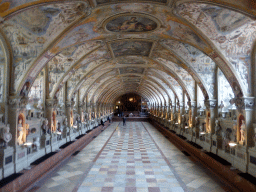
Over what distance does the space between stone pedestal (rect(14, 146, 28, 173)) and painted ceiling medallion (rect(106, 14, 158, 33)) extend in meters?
6.98

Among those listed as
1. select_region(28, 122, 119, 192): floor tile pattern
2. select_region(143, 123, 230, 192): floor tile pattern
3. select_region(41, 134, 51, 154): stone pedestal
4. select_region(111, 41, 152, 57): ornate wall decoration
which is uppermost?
select_region(111, 41, 152, 57): ornate wall decoration

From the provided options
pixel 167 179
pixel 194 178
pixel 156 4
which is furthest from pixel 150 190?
pixel 156 4

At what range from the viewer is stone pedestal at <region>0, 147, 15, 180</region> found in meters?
7.97

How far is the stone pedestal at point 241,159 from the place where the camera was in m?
8.58

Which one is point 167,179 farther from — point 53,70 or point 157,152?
point 53,70

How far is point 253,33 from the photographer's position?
7977mm

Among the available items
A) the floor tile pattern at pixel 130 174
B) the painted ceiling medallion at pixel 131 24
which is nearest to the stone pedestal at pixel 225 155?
the floor tile pattern at pixel 130 174

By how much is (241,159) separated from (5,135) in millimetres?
10024

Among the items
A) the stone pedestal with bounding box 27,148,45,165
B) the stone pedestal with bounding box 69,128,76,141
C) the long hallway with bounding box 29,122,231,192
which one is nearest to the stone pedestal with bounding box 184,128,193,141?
the long hallway with bounding box 29,122,231,192

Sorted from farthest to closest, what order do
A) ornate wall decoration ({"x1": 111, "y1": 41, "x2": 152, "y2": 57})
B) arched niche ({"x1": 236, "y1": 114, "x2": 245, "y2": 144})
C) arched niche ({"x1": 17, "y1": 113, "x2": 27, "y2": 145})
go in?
1. ornate wall decoration ({"x1": 111, "y1": 41, "x2": 152, "y2": 57})
2. arched niche ({"x1": 17, "y1": 113, "x2": 27, "y2": 145})
3. arched niche ({"x1": 236, "y1": 114, "x2": 245, "y2": 144})

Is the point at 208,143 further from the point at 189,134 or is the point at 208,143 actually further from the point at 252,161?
the point at 252,161

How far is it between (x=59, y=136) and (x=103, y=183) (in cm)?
744

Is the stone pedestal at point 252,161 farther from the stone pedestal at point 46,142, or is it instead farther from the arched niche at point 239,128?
the stone pedestal at point 46,142

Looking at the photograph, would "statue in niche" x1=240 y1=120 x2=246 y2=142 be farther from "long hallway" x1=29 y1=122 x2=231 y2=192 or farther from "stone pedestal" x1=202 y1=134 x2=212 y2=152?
"stone pedestal" x1=202 y1=134 x2=212 y2=152
